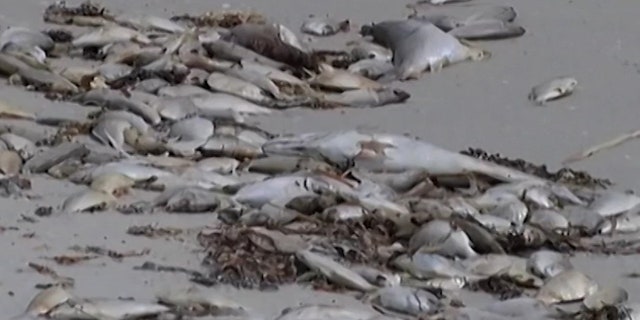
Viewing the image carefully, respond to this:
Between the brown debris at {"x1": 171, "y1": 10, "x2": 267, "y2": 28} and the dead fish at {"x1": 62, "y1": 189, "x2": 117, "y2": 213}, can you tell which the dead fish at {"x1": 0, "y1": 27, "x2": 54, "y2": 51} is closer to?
the brown debris at {"x1": 171, "y1": 10, "x2": 267, "y2": 28}

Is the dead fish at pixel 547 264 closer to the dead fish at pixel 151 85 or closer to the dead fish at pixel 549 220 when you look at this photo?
the dead fish at pixel 549 220

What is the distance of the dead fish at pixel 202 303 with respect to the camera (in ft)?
13.7

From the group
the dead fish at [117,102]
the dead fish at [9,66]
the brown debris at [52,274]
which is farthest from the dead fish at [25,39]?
the brown debris at [52,274]

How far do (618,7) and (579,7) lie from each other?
0.58 feet

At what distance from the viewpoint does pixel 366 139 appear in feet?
18.1

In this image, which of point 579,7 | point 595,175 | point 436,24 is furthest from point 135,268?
point 579,7

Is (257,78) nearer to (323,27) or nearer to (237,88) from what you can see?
(237,88)

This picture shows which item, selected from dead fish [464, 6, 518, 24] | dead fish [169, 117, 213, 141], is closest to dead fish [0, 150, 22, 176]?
dead fish [169, 117, 213, 141]

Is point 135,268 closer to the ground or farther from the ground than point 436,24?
farther from the ground

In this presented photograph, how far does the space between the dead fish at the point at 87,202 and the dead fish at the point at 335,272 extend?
79cm

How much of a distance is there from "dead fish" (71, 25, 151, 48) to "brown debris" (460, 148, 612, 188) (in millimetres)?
1827

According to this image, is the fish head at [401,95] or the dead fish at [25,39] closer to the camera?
the fish head at [401,95]

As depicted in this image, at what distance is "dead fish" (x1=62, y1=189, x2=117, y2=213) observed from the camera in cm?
498

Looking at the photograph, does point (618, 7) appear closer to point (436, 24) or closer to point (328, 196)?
point (436, 24)
